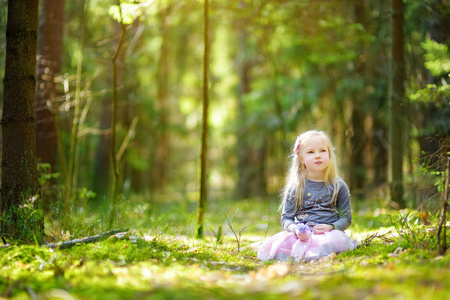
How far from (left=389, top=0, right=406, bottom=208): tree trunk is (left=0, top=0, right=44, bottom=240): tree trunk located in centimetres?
637

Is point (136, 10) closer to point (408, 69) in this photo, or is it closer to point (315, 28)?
point (315, 28)

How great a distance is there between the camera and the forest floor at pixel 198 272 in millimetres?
2586

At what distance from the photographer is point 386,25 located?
10.6 metres

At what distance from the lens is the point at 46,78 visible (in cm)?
Answer: 734

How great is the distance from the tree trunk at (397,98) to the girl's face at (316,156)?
3.57 metres

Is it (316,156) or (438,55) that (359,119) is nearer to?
(438,55)

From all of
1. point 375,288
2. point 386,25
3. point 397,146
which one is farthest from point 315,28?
point 375,288

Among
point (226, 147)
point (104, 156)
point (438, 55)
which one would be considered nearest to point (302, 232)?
point (438, 55)

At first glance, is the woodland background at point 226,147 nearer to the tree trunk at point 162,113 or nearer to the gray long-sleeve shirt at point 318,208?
the tree trunk at point 162,113

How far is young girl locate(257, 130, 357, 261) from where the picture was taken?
14.7ft

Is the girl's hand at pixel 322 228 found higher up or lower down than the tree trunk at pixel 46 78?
lower down

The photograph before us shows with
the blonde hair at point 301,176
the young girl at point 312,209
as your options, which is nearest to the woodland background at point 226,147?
the young girl at point 312,209

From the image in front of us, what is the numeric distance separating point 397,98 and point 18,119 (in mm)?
6635

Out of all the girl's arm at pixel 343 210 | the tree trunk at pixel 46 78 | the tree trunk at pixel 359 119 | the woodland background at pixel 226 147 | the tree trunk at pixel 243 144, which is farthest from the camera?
the tree trunk at pixel 243 144
